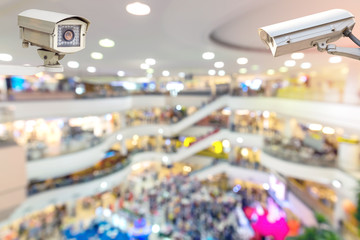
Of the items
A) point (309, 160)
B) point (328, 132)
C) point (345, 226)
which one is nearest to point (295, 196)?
point (309, 160)

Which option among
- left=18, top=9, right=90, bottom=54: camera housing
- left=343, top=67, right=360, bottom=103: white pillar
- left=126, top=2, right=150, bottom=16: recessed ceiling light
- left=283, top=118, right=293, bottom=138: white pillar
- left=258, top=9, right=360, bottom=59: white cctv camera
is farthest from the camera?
left=283, top=118, right=293, bottom=138: white pillar

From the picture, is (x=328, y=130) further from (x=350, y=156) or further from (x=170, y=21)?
(x=170, y=21)

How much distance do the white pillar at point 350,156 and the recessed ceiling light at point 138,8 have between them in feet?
35.5

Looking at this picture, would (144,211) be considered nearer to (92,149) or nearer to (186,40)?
(92,149)

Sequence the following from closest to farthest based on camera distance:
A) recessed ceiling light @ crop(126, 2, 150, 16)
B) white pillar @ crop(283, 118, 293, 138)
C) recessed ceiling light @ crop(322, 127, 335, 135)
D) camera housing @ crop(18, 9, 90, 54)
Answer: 1. camera housing @ crop(18, 9, 90, 54)
2. recessed ceiling light @ crop(126, 2, 150, 16)
3. recessed ceiling light @ crop(322, 127, 335, 135)
4. white pillar @ crop(283, 118, 293, 138)

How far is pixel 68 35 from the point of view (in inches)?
70.0

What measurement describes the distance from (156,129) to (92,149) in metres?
7.75

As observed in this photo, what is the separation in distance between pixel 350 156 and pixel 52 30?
39.8 ft

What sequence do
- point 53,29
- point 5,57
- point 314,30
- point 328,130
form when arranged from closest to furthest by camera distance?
point 314,30
point 53,29
point 5,57
point 328,130

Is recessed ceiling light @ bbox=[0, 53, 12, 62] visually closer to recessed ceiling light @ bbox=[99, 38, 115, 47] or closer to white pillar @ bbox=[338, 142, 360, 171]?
recessed ceiling light @ bbox=[99, 38, 115, 47]

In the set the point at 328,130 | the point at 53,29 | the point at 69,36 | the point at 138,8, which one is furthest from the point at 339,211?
the point at 53,29

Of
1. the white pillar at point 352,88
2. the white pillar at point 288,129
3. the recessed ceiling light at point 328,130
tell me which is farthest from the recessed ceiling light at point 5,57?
the recessed ceiling light at point 328,130

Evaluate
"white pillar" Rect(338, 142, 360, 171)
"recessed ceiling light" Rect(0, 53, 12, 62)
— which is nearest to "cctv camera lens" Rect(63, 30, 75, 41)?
"recessed ceiling light" Rect(0, 53, 12, 62)

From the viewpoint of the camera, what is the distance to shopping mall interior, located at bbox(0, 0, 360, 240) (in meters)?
3.09
